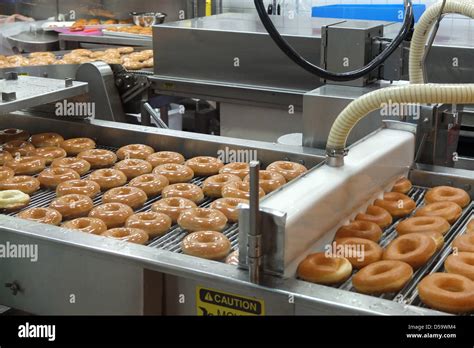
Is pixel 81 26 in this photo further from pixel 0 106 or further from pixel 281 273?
pixel 281 273

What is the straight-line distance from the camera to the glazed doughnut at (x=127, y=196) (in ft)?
7.70

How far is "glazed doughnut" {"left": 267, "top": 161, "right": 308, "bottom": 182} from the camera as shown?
248cm

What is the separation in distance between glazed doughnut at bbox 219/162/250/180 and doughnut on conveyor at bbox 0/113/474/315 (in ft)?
1.26

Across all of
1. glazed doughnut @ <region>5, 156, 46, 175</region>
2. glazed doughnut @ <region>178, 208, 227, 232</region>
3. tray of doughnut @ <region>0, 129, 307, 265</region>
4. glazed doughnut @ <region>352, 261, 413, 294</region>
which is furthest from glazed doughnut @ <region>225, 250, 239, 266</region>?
glazed doughnut @ <region>5, 156, 46, 175</region>

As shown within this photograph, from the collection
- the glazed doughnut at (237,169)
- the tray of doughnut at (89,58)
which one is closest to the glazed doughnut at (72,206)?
the glazed doughnut at (237,169)

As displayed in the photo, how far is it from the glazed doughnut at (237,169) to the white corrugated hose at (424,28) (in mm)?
692

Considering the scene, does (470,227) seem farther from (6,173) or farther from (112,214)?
(6,173)

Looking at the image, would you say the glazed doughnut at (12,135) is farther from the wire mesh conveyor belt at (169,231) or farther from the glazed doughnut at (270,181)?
the glazed doughnut at (270,181)

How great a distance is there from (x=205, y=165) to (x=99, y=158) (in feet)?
1.44

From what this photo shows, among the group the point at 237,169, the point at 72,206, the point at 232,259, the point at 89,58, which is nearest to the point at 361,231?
the point at 232,259

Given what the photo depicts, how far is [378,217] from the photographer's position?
81.8 inches

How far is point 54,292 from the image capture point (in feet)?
6.18

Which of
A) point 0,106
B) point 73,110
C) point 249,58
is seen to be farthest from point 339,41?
point 0,106

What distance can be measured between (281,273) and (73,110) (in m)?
1.73
